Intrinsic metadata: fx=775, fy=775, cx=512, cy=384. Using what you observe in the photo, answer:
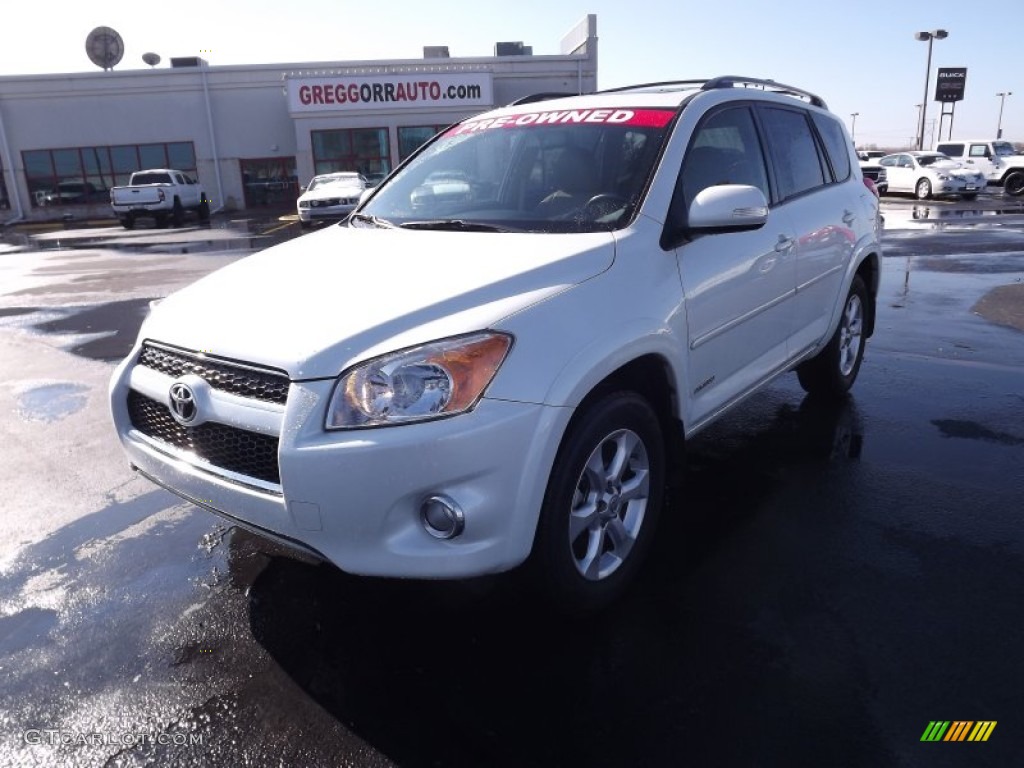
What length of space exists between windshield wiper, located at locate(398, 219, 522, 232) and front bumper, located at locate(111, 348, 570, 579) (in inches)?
45.2

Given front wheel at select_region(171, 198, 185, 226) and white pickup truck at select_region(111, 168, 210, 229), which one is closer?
white pickup truck at select_region(111, 168, 210, 229)

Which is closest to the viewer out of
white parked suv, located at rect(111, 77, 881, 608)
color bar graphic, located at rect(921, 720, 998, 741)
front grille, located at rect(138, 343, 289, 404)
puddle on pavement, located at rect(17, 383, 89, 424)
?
color bar graphic, located at rect(921, 720, 998, 741)

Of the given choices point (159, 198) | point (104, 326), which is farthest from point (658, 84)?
point (159, 198)

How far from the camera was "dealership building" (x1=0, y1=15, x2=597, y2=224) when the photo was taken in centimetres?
3155

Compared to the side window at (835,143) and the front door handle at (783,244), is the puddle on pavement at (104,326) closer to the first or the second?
the front door handle at (783,244)

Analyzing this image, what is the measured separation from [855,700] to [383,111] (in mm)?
32373

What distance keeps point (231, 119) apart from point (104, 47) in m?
7.71

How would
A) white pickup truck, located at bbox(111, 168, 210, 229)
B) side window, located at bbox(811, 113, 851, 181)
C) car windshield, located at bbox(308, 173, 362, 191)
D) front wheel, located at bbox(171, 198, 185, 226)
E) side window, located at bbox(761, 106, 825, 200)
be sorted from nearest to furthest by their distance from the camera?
side window, located at bbox(761, 106, 825, 200) < side window, located at bbox(811, 113, 851, 181) < car windshield, located at bbox(308, 173, 362, 191) < white pickup truck, located at bbox(111, 168, 210, 229) < front wheel, located at bbox(171, 198, 185, 226)

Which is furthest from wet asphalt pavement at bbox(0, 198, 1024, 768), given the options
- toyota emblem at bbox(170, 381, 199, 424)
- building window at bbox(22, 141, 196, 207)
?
building window at bbox(22, 141, 196, 207)

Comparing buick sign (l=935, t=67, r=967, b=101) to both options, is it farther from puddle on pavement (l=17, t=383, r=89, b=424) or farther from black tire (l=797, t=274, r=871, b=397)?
puddle on pavement (l=17, t=383, r=89, b=424)

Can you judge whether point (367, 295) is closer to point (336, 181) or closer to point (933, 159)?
point (336, 181)

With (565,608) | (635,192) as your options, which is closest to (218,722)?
(565,608)

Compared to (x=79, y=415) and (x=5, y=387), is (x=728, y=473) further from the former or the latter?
(x=5, y=387)

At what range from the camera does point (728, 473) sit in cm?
416
